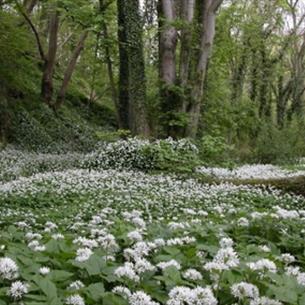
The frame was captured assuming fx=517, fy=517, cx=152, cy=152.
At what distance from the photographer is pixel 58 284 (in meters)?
2.57

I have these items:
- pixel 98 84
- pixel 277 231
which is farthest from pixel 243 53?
pixel 277 231

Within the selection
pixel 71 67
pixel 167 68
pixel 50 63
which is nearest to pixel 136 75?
pixel 167 68

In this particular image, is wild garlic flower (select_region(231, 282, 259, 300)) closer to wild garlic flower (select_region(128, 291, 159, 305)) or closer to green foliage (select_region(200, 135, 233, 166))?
wild garlic flower (select_region(128, 291, 159, 305))

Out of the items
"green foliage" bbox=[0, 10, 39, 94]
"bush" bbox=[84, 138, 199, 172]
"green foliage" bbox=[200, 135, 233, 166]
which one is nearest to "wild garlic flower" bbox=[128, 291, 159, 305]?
"bush" bbox=[84, 138, 199, 172]

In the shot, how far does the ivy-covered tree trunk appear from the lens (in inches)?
689

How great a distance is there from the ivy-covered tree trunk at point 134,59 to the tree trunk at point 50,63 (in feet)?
19.5

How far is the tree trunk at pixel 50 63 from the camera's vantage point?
23.1m

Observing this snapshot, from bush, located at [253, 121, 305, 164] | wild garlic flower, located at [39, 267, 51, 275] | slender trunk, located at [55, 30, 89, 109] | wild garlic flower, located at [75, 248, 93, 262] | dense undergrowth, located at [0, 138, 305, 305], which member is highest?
slender trunk, located at [55, 30, 89, 109]

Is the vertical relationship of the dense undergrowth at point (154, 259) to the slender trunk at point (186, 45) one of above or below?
below

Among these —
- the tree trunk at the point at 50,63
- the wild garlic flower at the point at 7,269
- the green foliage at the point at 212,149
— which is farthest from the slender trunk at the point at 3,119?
the wild garlic flower at the point at 7,269

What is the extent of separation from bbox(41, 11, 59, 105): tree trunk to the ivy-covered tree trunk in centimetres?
595

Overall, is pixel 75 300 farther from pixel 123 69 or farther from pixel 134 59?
pixel 123 69

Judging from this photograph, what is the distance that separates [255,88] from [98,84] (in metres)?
11.2

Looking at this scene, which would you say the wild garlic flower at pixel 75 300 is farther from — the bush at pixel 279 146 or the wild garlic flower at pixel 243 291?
the bush at pixel 279 146
